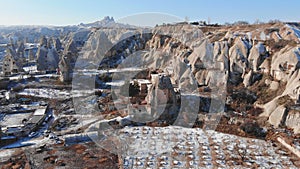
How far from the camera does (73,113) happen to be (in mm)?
19297

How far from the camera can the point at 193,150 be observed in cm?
1348

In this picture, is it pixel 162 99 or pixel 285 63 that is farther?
pixel 285 63

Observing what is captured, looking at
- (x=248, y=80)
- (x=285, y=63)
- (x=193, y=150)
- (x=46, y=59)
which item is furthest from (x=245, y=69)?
(x=46, y=59)

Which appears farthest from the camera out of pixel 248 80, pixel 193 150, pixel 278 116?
pixel 248 80

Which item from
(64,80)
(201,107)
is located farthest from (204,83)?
(64,80)

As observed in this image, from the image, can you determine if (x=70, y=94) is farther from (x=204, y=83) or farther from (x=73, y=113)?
(x=204, y=83)

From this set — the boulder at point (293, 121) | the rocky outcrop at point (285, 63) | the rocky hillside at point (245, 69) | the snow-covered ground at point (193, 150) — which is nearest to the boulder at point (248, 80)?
the rocky hillside at point (245, 69)

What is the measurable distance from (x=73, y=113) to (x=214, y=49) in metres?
16.8

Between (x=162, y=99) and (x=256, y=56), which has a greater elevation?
(x=256, y=56)

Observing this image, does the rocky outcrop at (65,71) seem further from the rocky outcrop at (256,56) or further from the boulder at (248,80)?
the rocky outcrop at (256,56)

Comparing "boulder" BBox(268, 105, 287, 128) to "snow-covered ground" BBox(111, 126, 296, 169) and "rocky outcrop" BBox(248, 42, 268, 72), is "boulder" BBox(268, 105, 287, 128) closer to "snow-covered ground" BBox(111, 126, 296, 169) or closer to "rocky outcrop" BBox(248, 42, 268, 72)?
"snow-covered ground" BBox(111, 126, 296, 169)

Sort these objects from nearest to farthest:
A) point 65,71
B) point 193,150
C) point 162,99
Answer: point 193,150 < point 162,99 < point 65,71

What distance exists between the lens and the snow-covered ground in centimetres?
1222

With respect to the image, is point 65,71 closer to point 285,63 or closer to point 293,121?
point 285,63
